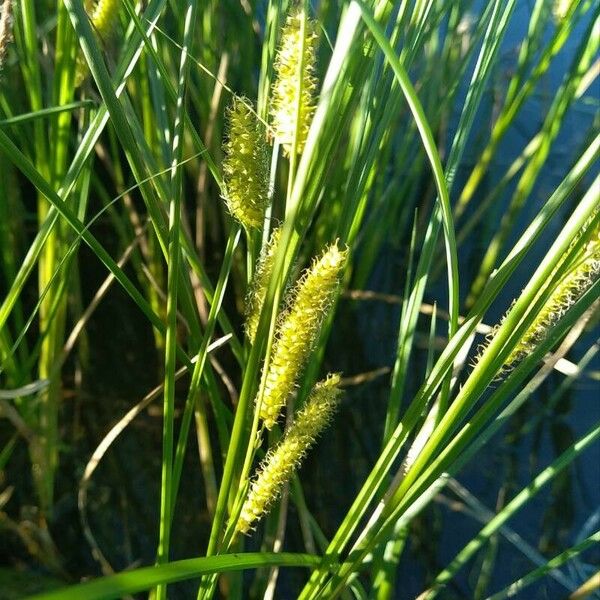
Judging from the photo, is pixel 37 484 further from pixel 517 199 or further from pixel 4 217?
pixel 517 199

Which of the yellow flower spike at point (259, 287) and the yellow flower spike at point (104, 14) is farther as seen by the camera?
the yellow flower spike at point (104, 14)

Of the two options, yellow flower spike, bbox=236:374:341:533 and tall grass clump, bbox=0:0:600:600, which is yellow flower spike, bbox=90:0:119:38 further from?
yellow flower spike, bbox=236:374:341:533

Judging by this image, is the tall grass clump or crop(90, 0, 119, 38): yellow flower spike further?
crop(90, 0, 119, 38): yellow flower spike

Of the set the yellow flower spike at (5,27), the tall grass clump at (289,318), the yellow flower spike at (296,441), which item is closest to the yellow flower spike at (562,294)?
the tall grass clump at (289,318)

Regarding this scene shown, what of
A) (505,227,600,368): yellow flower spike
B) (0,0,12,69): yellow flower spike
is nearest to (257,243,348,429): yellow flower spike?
(505,227,600,368): yellow flower spike

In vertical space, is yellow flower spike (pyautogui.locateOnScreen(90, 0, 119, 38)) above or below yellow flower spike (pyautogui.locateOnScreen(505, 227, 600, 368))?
above

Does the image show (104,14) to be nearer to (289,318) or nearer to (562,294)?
(289,318)

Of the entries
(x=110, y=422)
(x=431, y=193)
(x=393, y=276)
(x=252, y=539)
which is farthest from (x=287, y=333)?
(x=431, y=193)

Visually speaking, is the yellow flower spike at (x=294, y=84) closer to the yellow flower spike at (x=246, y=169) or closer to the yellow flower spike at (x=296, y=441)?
the yellow flower spike at (x=246, y=169)
